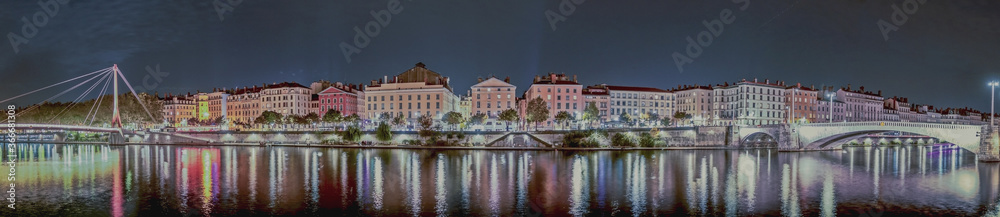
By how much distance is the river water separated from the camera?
2141 cm

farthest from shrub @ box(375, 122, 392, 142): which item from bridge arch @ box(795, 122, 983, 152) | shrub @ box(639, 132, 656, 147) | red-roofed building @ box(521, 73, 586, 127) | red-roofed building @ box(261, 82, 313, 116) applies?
bridge arch @ box(795, 122, 983, 152)

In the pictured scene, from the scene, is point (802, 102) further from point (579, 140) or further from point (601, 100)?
point (579, 140)

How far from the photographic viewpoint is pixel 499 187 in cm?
2722

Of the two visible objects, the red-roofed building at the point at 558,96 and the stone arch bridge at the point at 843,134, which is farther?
the red-roofed building at the point at 558,96

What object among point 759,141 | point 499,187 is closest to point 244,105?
point 759,141

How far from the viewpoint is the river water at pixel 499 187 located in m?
21.4

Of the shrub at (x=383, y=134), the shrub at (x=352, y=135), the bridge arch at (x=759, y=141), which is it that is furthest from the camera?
the shrub at (x=352, y=135)

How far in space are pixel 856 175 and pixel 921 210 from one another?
1318 centimetres

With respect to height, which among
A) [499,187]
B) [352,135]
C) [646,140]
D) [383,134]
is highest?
[383,134]

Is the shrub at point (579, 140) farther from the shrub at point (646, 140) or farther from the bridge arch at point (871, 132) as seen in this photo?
the bridge arch at point (871, 132)

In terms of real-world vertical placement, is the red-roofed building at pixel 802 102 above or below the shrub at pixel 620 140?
above

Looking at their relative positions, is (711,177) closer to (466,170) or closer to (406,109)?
(466,170)

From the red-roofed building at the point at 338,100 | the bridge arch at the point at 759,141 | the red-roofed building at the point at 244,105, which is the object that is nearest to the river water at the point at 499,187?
the bridge arch at the point at 759,141

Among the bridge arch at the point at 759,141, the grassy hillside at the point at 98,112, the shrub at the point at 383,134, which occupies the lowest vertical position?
the bridge arch at the point at 759,141
